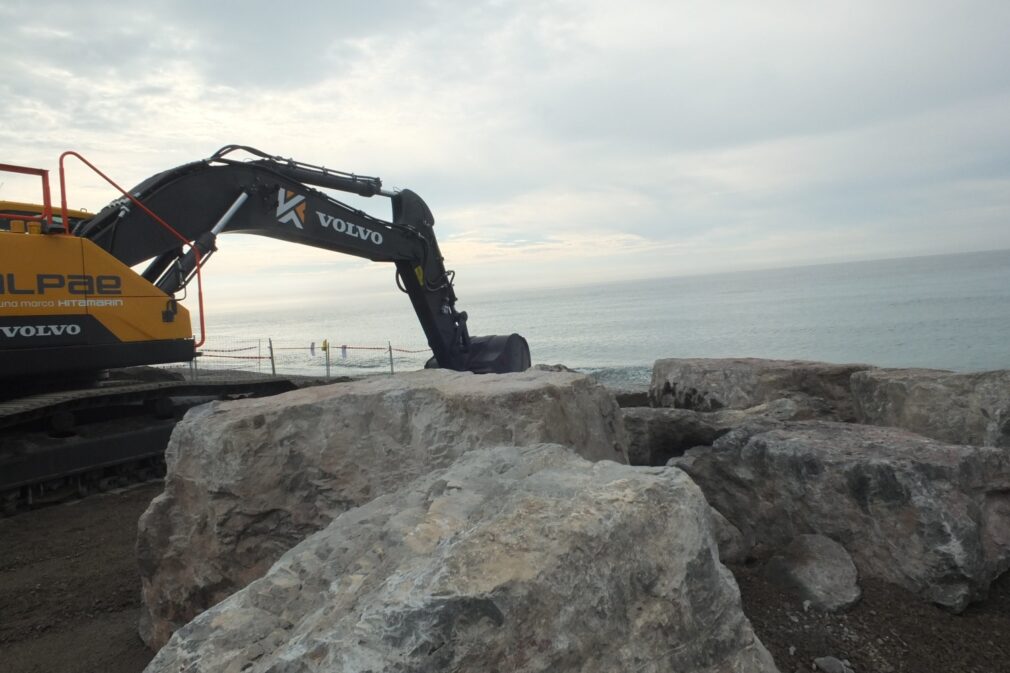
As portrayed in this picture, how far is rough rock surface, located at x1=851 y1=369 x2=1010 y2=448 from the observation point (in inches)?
174

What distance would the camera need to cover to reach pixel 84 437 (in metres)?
6.88

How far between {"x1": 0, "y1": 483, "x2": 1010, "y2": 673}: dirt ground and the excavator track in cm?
66

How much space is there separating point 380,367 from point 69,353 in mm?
22465

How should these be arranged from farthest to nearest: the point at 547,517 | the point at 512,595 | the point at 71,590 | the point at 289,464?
the point at 71,590 → the point at 289,464 → the point at 547,517 → the point at 512,595

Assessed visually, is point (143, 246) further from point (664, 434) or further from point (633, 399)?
point (633, 399)

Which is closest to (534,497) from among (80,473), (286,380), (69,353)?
(69,353)

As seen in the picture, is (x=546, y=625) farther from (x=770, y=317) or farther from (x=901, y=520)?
(x=770, y=317)

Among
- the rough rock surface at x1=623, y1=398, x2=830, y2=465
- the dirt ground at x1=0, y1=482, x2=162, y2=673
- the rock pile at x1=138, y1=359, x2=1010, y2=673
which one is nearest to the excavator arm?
the dirt ground at x1=0, y1=482, x2=162, y2=673

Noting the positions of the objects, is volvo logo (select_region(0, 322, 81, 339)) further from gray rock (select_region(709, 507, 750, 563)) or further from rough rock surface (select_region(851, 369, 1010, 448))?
rough rock surface (select_region(851, 369, 1010, 448))

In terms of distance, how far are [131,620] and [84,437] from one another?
3.68 m

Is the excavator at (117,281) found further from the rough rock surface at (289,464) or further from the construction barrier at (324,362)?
the construction barrier at (324,362)

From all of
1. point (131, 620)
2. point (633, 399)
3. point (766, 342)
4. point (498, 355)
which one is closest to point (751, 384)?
point (633, 399)

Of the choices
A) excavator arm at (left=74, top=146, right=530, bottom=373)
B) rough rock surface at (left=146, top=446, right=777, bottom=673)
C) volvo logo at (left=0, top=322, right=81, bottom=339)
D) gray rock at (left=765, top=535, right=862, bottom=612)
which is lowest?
gray rock at (left=765, top=535, right=862, bottom=612)

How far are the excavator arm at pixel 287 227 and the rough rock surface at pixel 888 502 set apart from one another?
5.17 meters
